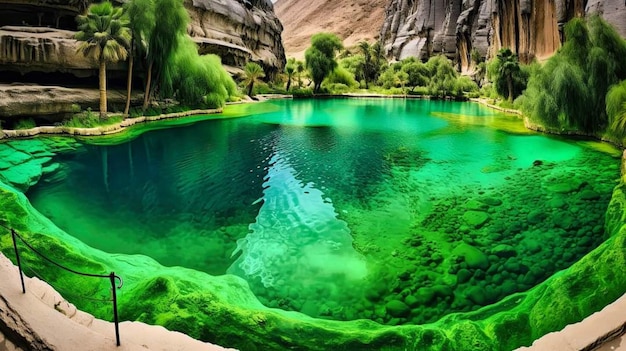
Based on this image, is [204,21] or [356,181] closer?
[356,181]

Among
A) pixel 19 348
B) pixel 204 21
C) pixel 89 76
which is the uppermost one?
pixel 204 21

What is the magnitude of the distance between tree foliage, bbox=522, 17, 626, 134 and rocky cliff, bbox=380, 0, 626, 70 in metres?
5.87

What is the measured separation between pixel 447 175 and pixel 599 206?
4.66m

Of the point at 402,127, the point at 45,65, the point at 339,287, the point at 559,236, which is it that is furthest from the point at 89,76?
the point at 559,236

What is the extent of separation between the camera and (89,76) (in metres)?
25.9

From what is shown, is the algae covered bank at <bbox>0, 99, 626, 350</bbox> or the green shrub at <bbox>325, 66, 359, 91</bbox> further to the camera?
the green shrub at <bbox>325, 66, 359, 91</bbox>

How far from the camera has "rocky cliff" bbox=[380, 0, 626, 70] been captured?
33906 millimetres

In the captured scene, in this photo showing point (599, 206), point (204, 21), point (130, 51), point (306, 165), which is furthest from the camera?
point (204, 21)

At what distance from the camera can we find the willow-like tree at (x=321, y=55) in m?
57.8

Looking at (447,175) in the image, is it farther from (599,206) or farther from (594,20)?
(594,20)

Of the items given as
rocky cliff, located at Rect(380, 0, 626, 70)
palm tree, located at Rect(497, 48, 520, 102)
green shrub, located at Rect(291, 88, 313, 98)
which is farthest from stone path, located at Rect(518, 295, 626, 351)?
green shrub, located at Rect(291, 88, 313, 98)

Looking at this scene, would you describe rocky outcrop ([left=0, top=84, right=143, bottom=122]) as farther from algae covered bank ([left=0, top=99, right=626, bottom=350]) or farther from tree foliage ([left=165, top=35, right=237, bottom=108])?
tree foliage ([left=165, top=35, right=237, bottom=108])

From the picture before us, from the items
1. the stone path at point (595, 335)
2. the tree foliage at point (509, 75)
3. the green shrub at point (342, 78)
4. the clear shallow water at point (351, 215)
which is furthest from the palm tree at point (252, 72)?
the stone path at point (595, 335)

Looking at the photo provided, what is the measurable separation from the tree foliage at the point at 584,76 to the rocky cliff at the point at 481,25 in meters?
5.87
